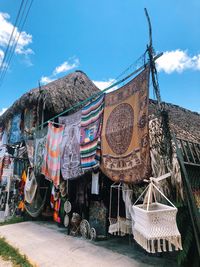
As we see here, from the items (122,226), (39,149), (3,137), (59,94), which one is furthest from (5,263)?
(3,137)

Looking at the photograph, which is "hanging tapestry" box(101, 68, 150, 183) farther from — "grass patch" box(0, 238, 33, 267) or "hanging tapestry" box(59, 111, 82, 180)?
"grass patch" box(0, 238, 33, 267)

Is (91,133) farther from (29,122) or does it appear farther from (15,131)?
(15,131)

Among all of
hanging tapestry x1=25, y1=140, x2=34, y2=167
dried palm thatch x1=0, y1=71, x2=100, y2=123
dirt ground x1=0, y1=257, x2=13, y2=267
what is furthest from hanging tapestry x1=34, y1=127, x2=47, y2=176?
dirt ground x1=0, y1=257, x2=13, y2=267

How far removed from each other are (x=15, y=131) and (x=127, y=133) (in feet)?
27.1

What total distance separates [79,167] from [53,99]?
3.28 meters

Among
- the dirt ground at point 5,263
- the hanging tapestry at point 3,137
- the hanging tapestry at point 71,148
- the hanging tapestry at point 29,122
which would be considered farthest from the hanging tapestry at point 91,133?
the hanging tapestry at point 3,137

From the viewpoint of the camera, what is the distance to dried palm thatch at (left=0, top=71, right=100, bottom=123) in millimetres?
7781

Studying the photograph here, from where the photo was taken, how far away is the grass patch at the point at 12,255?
417cm

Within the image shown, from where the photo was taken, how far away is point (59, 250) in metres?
4.79

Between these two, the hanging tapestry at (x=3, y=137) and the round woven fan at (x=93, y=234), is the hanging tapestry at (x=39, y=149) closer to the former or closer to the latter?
the round woven fan at (x=93, y=234)

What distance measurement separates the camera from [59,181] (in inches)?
244

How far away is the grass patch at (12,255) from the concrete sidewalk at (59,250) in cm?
12

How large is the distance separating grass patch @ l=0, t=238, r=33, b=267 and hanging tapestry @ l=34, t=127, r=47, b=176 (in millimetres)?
2534

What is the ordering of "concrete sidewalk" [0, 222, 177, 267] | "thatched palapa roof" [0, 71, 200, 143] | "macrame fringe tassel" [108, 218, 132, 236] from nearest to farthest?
"concrete sidewalk" [0, 222, 177, 267] < "macrame fringe tassel" [108, 218, 132, 236] < "thatched palapa roof" [0, 71, 200, 143]
